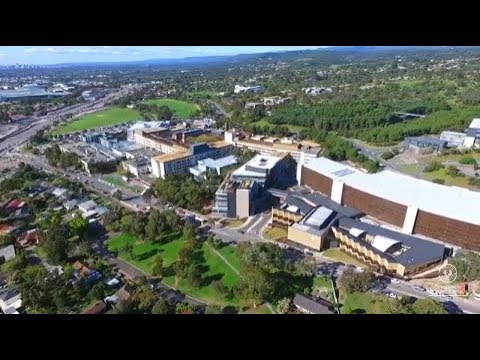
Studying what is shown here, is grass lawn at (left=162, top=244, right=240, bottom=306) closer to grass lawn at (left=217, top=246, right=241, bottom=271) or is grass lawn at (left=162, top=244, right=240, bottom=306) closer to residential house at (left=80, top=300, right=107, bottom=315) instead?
grass lawn at (left=217, top=246, right=241, bottom=271)

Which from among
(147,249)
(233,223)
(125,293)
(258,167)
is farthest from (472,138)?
(125,293)

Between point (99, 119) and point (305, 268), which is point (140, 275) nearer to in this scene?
point (305, 268)

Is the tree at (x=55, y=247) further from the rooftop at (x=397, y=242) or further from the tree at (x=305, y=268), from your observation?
the rooftop at (x=397, y=242)

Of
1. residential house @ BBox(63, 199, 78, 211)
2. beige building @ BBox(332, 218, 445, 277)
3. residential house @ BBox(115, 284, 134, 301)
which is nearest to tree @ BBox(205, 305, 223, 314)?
residential house @ BBox(115, 284, 134, 301)
